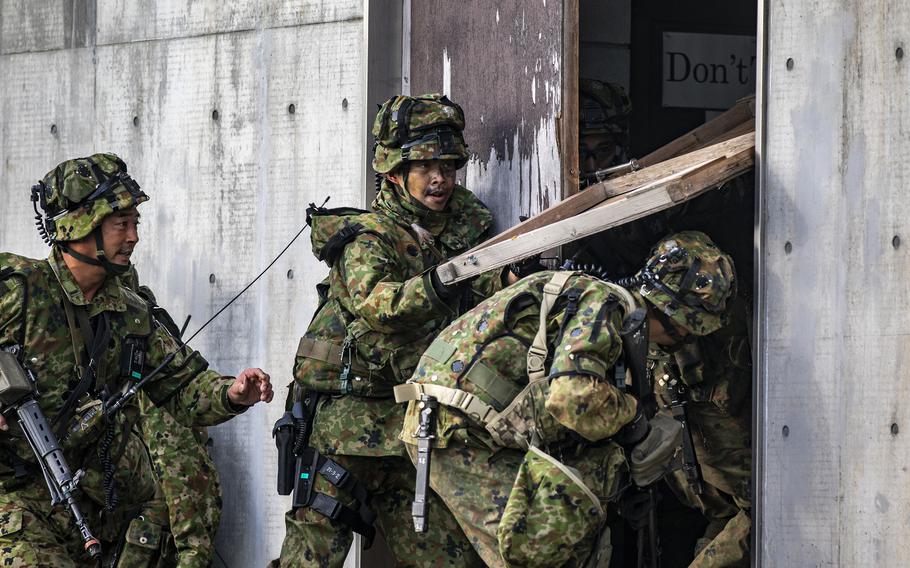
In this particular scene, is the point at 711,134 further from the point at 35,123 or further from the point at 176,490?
the point at 35,123

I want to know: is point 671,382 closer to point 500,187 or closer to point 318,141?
point 500,187

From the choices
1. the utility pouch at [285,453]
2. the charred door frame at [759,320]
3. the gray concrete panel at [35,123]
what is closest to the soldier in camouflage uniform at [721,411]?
the charred door frame at [759,320]

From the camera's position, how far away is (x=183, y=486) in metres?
6.79

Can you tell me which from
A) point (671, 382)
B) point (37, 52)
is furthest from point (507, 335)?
point (37, 52)

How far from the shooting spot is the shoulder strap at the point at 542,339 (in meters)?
5.09

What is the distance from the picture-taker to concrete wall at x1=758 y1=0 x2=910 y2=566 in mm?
5754

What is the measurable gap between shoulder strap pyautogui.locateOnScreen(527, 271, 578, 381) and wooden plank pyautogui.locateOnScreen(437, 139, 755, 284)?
643 mm

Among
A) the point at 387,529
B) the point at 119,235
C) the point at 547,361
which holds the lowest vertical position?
the point at 387,529

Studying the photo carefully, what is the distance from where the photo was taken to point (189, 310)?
7445 millimetres

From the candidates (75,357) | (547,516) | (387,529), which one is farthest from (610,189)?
(75,357)

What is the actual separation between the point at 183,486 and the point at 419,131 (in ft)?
6.14

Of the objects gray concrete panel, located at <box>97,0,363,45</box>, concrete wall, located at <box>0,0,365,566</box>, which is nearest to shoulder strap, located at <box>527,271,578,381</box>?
concrete wall, located at <box>0,0,365,566</box>

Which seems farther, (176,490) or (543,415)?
(176,490)

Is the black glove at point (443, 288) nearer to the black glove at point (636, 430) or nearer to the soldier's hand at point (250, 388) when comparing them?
the soldier's hand at point (250, 388)
